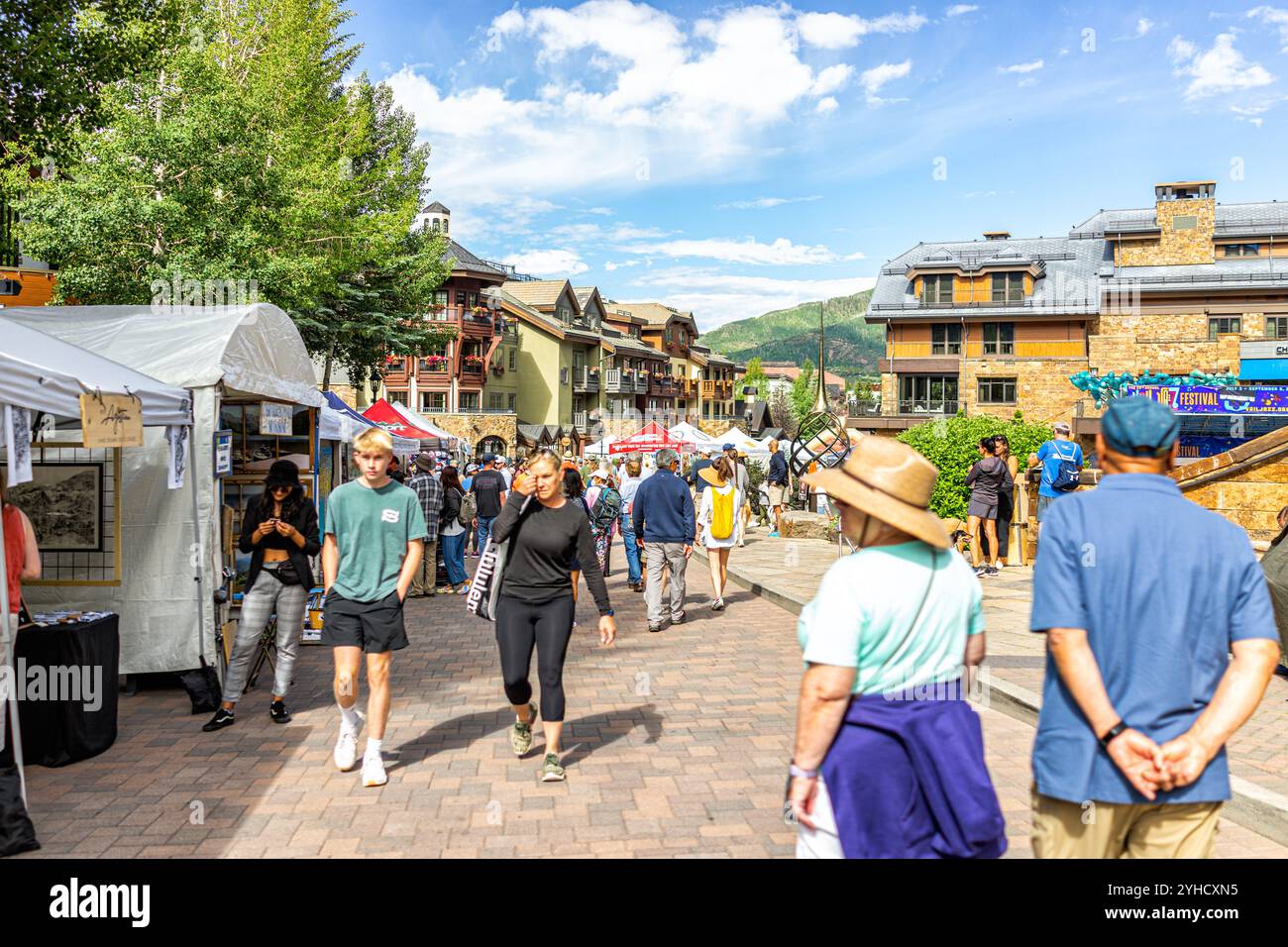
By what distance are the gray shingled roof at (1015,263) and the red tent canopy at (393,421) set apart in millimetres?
33663

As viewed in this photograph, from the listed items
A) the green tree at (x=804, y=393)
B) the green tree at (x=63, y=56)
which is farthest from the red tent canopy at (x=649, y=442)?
the green tree at (x=804, y=393)

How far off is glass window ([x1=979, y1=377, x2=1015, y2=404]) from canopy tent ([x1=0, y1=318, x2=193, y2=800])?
4801cm

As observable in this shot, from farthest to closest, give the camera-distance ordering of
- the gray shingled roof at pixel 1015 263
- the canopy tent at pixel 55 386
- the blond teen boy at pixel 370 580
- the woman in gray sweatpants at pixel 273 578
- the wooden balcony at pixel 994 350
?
the gray shingled roof at pixel 1015 263 → the wooden balcony at pixel 994 350 → the woman in gray sweatpants at pixel 273 578 → the blond teen boy at pixel 370 580 → the canopy tent at pixel 55 386

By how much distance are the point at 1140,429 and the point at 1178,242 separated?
5791 cm

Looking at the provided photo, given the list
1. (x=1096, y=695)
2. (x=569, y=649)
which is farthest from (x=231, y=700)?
→ (x=1096, y=695)

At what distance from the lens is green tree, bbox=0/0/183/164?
12547 mm

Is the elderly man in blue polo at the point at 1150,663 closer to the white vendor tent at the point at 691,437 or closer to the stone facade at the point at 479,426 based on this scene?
the white vendor tent at the point at 691,437

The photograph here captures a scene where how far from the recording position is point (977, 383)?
5028cm

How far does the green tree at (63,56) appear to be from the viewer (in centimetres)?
1255

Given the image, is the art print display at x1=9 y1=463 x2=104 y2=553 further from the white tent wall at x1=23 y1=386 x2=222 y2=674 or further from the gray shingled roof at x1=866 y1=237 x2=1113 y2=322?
the gray shingled roof at x1=866 y1=237 x2=1113 y2=322

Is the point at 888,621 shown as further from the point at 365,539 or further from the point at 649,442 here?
the point at 649,442

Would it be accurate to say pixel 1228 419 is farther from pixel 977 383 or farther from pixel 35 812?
pixel 35 812

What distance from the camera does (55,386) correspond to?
17.7 feet

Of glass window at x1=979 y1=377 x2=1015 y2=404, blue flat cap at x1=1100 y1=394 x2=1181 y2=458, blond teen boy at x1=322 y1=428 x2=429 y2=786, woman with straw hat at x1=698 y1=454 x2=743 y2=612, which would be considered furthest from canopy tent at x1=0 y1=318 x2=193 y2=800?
glass window at x1=979 y1=377 x2=1015 y2=404
